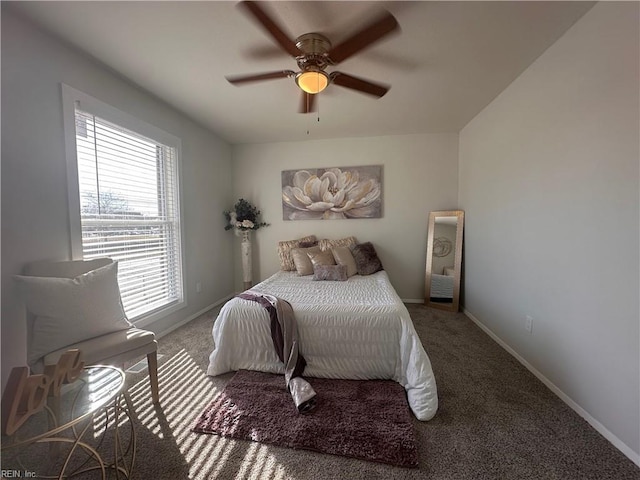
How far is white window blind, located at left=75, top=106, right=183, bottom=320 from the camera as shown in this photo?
2078 mm

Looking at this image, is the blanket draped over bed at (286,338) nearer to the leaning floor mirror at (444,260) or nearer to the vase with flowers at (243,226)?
the vase with flowers at (243,226)

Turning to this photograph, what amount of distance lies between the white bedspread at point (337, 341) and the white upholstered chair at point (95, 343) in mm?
532

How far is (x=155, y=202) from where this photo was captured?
279 centimetres

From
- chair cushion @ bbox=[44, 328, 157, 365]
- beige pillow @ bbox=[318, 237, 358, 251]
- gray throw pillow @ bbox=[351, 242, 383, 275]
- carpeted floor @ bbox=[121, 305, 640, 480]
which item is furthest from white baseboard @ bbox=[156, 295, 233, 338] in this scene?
gray throw pillow @ bbox=[351, 242, 383, 275]

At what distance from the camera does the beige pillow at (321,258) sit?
11.0ft

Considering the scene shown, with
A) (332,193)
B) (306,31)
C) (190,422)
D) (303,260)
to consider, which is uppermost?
(306,31)

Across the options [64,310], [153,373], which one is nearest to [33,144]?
[64,310]

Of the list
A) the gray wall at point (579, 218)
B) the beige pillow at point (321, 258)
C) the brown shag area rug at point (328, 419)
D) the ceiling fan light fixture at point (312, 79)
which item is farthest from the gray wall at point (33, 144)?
the gray wall at point (579, 218)

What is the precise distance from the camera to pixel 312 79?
1843mm

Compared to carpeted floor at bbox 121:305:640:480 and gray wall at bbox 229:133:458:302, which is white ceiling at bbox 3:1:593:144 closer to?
gray wall at bbox 229:133:458:302

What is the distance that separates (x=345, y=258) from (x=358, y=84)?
2042 mm

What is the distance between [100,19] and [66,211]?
1.28 metres

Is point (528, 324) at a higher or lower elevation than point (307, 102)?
lower

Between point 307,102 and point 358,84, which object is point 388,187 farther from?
point 358,84
